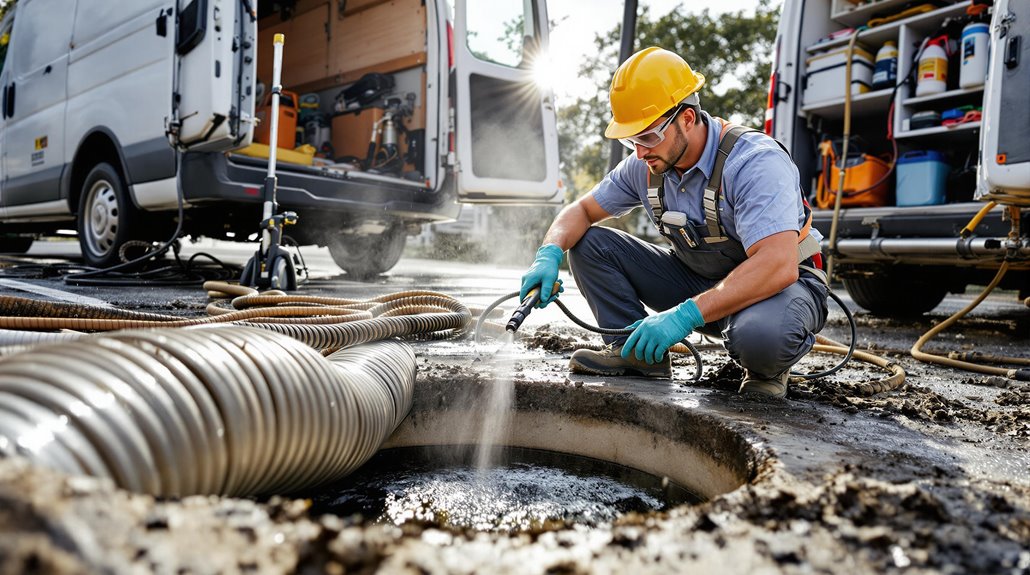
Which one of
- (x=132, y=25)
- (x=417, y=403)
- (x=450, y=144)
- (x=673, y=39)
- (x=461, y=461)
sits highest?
(x=673, y=39)

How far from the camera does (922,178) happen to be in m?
4.51

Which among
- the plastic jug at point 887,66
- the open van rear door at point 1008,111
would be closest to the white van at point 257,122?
the plastic jug at point 887,66

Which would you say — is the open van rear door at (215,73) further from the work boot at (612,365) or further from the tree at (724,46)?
the tree at (724,46)

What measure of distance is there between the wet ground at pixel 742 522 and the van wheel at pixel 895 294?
3.55m

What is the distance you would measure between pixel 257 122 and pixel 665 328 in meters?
3.01

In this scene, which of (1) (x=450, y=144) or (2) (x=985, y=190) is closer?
(2) (x=985, y=190)

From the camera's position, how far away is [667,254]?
9.64 feet

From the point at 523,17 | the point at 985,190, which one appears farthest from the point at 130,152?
the point at 985,190

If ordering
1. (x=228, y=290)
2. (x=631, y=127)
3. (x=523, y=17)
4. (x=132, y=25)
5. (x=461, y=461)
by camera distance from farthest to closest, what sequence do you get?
1. (x=523, y=17)
2. (x=132, y=25)
3. (x=228, y=290)
4. (x=631, y=127)
5. (x=461, y=461)

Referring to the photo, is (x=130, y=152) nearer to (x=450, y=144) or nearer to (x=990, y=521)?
(x=450, y=144)

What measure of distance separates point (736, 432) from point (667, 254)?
1.24m

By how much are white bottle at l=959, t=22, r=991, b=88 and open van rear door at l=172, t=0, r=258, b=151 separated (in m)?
4.12

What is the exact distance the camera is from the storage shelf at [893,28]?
14.7 feet

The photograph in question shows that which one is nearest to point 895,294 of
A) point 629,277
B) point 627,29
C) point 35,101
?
point 629,277
